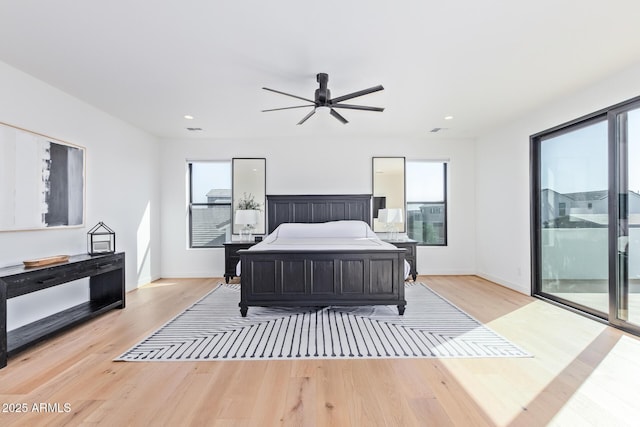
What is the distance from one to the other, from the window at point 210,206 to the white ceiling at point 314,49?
71.1 inches

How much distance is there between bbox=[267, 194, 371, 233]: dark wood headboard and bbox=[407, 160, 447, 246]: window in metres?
0.94

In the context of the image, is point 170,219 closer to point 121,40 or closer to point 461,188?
point 121,40

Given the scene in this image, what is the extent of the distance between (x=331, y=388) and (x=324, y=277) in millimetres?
1538

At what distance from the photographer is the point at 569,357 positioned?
2473mm

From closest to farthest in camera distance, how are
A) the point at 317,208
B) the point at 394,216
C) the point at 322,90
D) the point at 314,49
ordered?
the point at 314,49 → the point at 322,90 → the point at 394,216 → the point at 317,208

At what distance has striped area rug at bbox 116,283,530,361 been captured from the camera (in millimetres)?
2572

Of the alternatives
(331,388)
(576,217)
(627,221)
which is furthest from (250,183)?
(627,221)

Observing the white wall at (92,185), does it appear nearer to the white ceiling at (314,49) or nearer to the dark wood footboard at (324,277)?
the white ceiling at (314,49)

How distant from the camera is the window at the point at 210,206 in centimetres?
584

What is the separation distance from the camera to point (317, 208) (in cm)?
556

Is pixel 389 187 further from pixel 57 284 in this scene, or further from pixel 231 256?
pixel 57 284

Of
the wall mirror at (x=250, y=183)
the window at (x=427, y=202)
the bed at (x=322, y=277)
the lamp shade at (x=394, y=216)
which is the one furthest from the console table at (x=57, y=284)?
the window at (x=427, y=202)

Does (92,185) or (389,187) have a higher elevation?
(389,187)

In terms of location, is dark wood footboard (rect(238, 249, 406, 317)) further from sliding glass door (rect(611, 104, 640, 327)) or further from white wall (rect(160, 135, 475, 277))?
white wall (rect(160, 135, 475, 277))
